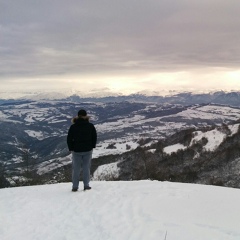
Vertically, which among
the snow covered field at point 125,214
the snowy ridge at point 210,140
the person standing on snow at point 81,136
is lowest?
the snowy ridge at point 210,140

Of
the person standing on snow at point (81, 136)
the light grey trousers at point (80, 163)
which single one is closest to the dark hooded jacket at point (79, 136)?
the person standing on snow at point (81, 136)

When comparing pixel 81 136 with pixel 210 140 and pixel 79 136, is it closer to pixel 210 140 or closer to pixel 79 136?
pixel 79 136

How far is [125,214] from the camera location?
37.5ft

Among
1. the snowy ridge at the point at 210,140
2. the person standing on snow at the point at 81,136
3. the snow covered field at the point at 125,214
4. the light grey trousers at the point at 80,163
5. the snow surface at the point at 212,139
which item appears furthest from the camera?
the snowy ridge at the point at 210,140

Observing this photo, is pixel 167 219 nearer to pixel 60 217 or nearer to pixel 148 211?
pixel 148 211

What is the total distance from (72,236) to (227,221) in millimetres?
4627

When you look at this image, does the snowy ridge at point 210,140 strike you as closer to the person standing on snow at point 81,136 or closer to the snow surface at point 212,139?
the snow surface at point 212,139

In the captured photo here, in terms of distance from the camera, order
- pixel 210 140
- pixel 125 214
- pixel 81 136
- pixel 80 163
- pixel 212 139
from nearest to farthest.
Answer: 1. pixel 125 214
2. pixel 81 136
3. pixel 80 163
4. pixel 210 140
5. pixel 212 139

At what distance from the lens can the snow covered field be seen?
951 cm

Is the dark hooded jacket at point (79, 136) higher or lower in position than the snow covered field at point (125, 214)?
higher

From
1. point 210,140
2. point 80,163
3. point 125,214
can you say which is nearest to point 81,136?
point 80,163

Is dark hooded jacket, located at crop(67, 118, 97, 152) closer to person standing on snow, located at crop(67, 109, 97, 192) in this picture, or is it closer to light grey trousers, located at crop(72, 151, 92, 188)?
person standing on snow, located at crop(67, 109, 97, 192)

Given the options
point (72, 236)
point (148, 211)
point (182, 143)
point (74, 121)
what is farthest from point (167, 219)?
point (182, 143)

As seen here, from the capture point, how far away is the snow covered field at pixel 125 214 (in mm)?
9508
